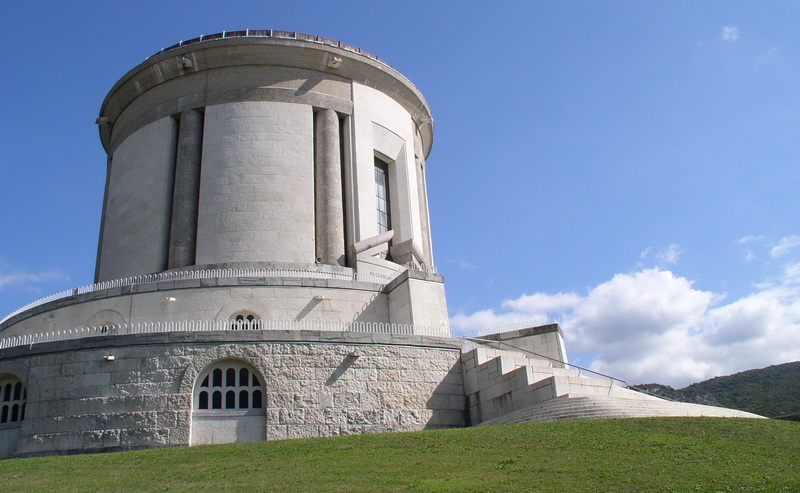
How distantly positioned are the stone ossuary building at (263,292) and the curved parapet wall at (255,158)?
0.08 metres

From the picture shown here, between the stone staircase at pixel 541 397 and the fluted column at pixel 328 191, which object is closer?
the stone staircase at pixel 541 397

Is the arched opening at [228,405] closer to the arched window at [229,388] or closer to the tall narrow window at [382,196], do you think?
the arched window at [229,388]

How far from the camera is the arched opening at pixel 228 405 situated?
54.4 feet

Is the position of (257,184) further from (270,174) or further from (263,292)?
(263,292)

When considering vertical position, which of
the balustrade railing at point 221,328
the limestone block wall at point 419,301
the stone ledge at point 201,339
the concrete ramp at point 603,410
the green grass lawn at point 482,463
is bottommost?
the green grass lawn at point 482,463

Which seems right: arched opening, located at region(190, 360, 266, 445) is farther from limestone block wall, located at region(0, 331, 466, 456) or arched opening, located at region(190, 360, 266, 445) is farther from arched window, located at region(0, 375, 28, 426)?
arched window, located at region(0, 375, 28, 426)

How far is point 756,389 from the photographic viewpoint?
40094 millimetres

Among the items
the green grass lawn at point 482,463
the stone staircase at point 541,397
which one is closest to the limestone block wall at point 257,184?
the stone staircase at point 541,397

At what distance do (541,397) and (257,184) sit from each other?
14278 millimetres

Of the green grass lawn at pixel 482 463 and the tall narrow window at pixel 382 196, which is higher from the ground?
the tall narrow window at pixel 382 196

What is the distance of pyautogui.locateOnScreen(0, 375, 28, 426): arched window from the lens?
57.4 feet

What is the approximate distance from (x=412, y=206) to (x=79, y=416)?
16.6 meters

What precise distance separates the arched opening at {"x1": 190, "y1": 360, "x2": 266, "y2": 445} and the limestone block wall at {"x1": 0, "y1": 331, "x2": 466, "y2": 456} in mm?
189

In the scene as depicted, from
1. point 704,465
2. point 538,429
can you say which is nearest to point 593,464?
point 704,465
